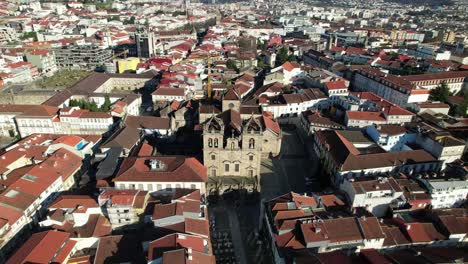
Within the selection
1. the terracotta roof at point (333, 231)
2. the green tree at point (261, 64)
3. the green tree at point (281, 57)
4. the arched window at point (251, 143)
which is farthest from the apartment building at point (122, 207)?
the green tree at point (281, 57)

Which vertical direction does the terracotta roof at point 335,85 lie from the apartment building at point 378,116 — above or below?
above

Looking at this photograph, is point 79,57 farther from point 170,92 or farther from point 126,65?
point 170,92

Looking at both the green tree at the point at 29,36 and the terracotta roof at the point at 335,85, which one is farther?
A: the green tree at the point at 29,36

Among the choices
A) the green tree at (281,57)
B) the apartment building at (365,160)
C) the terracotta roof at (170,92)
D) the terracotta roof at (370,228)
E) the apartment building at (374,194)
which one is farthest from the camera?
the green tree at (281,57)

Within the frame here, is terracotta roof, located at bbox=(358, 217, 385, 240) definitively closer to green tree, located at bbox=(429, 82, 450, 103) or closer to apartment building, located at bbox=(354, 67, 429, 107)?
apartment building, located at bbox=(354, 67, 429, 107)

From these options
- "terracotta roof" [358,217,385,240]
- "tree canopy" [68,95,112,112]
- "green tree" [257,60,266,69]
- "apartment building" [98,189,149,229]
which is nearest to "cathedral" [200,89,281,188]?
"apartment building" [98,189,149,229]

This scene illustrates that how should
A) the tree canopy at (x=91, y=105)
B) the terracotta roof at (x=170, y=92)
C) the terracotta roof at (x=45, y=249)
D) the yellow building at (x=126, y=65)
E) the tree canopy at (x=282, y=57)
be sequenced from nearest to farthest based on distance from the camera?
1. the terracotta roof at (x=45, y=249)
2. the tree canopy at (x=91, y=105)
3. the terracotta roof at (x=170, y=92)
4. the yellow building at (x=126, y=65)
5. the tree canopy at (x=282, y=57)

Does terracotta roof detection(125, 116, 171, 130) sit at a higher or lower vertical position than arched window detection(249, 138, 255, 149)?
lower

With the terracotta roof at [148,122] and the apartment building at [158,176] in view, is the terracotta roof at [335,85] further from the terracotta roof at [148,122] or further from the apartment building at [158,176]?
the apartment building at [158,176]

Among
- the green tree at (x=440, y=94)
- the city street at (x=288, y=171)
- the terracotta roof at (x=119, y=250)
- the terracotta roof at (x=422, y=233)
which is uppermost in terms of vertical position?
the green tree at (x=440, y=94)
